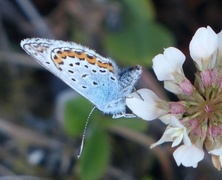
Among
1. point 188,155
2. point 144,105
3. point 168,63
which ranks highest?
point 168,63

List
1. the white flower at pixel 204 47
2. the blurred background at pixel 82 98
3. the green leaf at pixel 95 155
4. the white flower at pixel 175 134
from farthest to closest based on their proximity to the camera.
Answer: the blurred background at pixel 82 98
the green leaf at pixel 95 155
the white flower at pixel 204 47
the white flower at pixel 175 134

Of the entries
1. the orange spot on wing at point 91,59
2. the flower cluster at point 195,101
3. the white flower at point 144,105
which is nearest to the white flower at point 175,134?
the flower cluster at point 195,101

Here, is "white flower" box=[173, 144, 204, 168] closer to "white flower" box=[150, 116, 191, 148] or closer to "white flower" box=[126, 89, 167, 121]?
"white flower" box=[150, 116, 191, 148]

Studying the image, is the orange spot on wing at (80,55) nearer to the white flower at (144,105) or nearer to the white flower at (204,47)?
the white flower at (144,105)

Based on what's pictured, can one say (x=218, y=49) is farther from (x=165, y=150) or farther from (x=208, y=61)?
(x=165, y=150)

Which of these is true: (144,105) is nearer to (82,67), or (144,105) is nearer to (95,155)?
(82,67)

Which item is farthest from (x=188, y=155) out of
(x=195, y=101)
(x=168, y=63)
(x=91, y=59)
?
(x=91, y=59)

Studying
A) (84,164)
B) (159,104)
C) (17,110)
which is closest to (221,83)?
(159,104)
